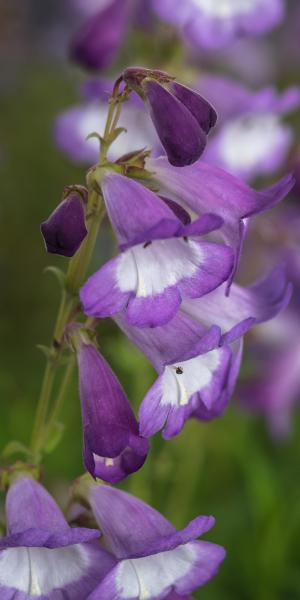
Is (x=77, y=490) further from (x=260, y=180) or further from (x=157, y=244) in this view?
(x=260, y=180)

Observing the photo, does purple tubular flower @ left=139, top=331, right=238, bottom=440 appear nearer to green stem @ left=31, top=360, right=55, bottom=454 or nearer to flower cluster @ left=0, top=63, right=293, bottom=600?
flower cluster @ left=0, top=63, right=293, bottom=600

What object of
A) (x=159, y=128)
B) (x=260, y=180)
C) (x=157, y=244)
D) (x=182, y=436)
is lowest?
(x=182, y=436)

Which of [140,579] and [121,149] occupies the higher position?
[121,149]

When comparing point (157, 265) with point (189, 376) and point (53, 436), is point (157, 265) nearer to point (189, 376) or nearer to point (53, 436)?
point (189, 376)

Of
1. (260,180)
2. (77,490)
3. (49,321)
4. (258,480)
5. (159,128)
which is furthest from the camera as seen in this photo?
(260,180)

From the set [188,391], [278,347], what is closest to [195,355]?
[188,391]

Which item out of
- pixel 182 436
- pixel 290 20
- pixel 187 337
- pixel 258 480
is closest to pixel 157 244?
pixel 187 337

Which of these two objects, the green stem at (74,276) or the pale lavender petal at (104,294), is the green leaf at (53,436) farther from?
the pale lavender petal at (104,294)
